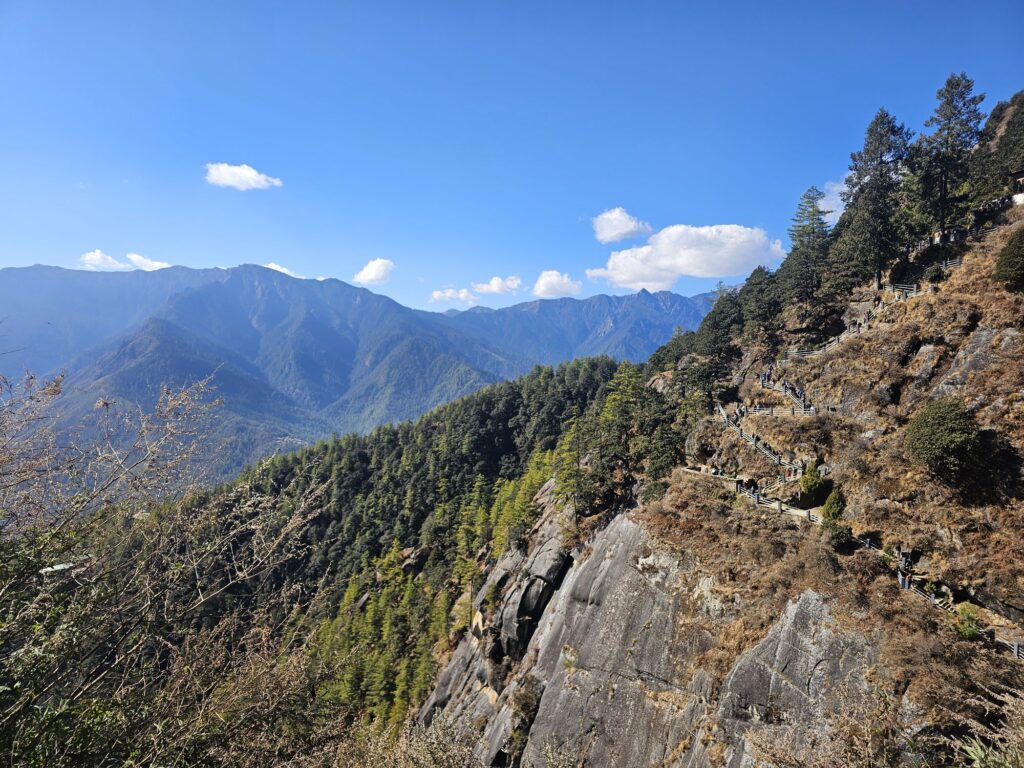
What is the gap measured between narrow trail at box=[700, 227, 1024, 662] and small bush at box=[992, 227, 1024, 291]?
555 cm

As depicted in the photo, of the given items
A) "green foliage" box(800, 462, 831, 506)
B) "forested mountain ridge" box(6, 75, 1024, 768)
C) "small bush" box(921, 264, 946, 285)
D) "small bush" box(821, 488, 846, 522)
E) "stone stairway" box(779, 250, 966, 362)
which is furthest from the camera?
"stone stairway" box(779, 250, 966, 362)

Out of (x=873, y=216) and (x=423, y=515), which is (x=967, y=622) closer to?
(x=873, y=216)

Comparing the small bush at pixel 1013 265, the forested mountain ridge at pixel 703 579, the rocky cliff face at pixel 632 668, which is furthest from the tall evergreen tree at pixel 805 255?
the rocky cliff face at pixel 632 668

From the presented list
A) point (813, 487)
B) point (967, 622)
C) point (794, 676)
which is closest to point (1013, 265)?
point (813, 487)

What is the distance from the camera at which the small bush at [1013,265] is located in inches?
981

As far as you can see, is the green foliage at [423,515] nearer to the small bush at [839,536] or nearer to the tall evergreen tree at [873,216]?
the small bush at [839,536]

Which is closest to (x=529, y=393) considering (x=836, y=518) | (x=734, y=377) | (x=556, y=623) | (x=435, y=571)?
(x=435, y=571)

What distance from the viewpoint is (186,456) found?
684 cm

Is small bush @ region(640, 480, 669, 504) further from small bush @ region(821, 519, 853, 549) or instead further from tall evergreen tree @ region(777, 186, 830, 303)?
tall evergreen tree @ region(777, 186, 830, 303)

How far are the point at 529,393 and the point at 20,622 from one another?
312 feet

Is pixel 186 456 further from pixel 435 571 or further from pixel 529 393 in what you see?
pixel 529 393

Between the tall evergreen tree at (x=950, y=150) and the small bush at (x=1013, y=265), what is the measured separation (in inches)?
510

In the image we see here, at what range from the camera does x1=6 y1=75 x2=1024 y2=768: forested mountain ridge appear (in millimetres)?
6766

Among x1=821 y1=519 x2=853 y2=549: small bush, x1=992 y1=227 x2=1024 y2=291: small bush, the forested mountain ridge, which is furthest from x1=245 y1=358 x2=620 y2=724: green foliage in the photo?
x1=992 y1=227 x2=1024 y2=291: small bush
